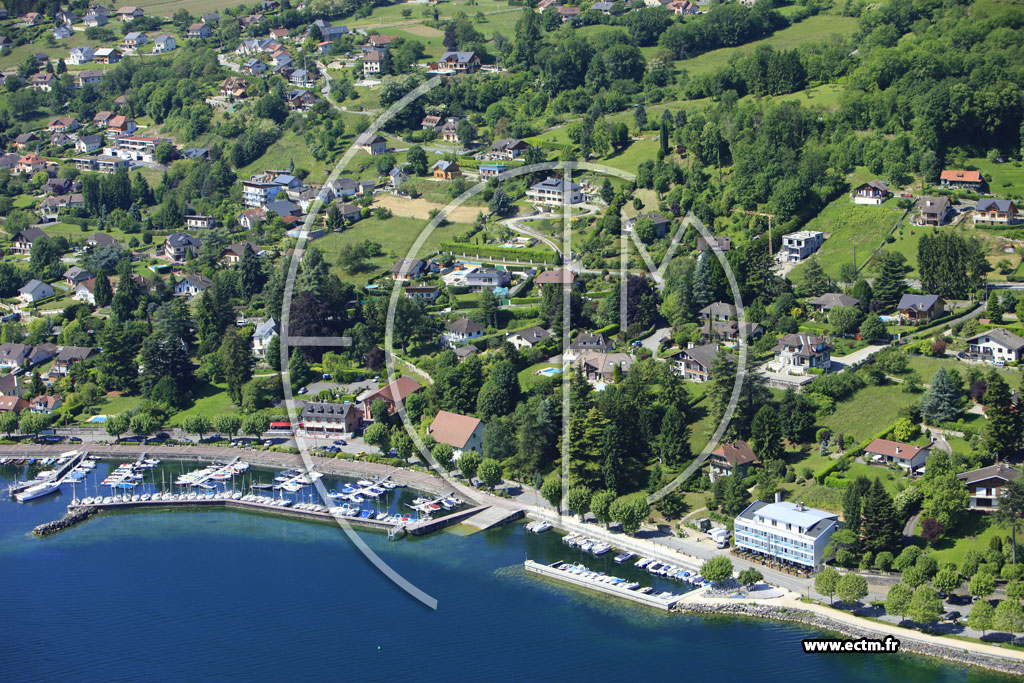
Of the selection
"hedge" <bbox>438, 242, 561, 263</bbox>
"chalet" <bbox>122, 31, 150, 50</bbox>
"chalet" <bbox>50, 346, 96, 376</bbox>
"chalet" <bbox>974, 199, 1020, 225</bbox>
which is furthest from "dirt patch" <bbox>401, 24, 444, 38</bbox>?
"chalet" <bbox>974, 199, 1020, 225</bbox>

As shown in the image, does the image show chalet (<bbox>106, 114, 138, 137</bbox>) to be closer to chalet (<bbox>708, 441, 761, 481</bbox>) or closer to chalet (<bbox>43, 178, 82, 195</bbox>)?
chalet (<bbox>43, 178, 82, 195</bbox>)

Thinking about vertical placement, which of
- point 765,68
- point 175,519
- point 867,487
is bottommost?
point 175,519

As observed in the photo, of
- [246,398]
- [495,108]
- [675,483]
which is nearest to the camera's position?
[675,483]

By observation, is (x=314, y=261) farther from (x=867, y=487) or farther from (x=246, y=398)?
(x=867, y=487)

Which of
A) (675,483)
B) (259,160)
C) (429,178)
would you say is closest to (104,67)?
(259,160)

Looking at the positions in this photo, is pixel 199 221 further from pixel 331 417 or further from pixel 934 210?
pixel 934 210

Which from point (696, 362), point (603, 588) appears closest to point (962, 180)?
point (696, 362)

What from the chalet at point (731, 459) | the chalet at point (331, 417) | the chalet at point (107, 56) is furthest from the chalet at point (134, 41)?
the chalet at point (731, 459)

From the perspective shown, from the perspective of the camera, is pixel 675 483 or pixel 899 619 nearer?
pixel 899 619
